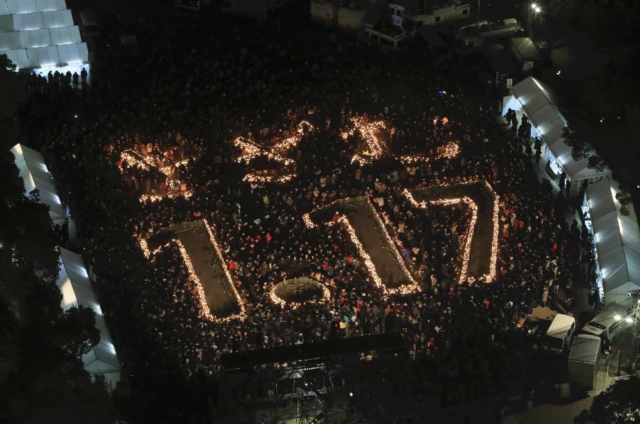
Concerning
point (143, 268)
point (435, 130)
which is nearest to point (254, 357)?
point (143, 268)

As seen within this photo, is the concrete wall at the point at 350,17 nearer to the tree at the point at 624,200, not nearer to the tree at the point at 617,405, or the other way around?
the tree at the point at 624,200

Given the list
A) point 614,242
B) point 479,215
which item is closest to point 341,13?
point 479,215

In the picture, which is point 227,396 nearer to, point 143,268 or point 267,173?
point 143,268

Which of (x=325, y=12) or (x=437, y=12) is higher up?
(x=325, y=12)

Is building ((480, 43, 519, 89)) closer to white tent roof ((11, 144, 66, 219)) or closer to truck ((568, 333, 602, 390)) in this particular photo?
truck ((568, 333, 602, 390))

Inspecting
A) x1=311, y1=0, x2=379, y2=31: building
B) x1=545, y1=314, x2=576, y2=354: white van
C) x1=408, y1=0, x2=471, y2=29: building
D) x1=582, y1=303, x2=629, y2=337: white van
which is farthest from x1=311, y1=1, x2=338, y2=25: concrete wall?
x1=582, y1=303, x2=629, y2=337: white van

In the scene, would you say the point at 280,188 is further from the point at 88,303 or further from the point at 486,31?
the point at 486,31
